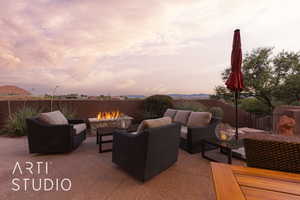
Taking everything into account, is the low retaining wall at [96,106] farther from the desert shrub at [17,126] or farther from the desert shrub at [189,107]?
the desert shrub at [189,107]

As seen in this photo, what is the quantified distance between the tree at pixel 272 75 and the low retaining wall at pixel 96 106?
53.8 inches

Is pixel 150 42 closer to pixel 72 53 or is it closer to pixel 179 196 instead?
pixel 72 53

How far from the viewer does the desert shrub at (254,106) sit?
5.14 metres

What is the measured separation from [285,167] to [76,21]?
504 cm

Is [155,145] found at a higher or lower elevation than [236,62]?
lower

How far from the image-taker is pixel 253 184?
30.6 inches

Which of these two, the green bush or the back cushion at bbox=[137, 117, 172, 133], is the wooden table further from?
the green bush

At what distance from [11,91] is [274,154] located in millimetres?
8455

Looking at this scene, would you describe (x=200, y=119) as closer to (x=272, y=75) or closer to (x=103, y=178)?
(x=103, y=178)

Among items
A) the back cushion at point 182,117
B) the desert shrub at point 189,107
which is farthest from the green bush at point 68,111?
the desert shrub at point 189,107

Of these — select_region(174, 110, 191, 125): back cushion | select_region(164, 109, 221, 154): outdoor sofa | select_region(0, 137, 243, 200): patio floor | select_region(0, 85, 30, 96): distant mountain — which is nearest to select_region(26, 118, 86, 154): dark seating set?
select_region(0, 137, 243, 200): patio floor

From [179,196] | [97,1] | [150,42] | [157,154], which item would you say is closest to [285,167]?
[179,196]

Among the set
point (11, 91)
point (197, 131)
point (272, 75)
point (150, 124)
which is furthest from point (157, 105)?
point (11, 91)

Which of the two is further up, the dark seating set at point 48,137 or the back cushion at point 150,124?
the back cushion at point 150,124
